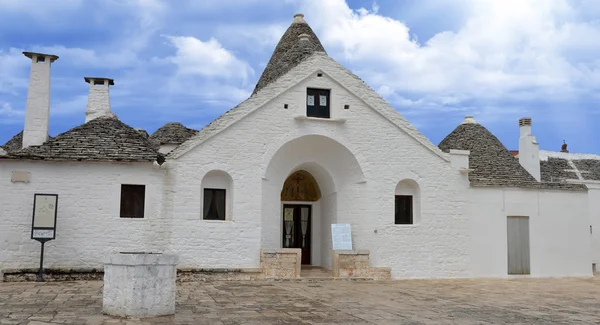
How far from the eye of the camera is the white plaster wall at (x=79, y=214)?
16.4 meters

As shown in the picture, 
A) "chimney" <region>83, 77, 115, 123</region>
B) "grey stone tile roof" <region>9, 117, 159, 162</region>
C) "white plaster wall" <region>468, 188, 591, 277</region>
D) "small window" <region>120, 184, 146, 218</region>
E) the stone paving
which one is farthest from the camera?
"chimney" <region>83, 77, 115, 123</region>

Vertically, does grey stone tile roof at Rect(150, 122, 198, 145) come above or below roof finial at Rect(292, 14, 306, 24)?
below

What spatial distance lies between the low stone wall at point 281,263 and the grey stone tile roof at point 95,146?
4.41 metres

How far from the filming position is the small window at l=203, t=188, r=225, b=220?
58.2ft

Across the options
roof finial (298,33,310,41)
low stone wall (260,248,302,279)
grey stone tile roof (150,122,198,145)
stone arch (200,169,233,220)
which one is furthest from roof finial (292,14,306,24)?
low stone wall (260,248,302,279)

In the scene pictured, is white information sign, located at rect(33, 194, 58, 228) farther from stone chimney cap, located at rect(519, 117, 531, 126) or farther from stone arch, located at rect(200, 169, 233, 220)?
stone chimney cap, located at rect(519, 117, 531, 126)

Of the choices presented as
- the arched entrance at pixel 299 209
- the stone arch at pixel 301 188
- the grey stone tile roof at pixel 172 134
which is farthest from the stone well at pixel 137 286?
the grey stone tile roof at pixel 172 134

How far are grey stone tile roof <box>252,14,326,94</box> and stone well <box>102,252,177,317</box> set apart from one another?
12968 mm

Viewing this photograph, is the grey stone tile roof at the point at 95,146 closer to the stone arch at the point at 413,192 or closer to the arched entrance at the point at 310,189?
the arched entrance at the point at 310,189

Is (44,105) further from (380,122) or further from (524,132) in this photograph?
(524,132)

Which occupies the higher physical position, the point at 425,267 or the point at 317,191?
the point at 317,191

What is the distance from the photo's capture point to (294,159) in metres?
19.2

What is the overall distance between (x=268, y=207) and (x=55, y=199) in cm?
617

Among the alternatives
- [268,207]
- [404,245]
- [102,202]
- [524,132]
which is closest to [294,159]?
[268,207]
